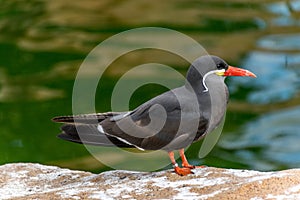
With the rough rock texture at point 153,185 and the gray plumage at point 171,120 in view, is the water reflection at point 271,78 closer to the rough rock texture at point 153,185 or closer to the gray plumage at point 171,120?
the rough rock texture at point 153,185

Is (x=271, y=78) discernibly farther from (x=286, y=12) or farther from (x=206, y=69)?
(x=206, y=69)

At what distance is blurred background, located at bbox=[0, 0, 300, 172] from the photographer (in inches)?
214

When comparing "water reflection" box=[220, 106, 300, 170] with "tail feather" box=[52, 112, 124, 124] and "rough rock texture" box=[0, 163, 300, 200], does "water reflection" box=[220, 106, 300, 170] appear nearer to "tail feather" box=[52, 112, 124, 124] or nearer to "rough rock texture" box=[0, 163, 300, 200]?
"rough rock texture" box=[0, 163, 300, 200]

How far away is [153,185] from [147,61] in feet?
14.2

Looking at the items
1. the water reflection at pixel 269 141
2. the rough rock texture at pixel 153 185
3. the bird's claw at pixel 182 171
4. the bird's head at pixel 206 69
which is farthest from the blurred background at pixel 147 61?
the bird's head at pixel 206 69

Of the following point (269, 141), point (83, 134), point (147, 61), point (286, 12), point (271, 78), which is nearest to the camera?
point (83, 134)

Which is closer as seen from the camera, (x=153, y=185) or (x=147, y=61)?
(x=153, y=185)

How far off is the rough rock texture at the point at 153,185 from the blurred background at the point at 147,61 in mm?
1959

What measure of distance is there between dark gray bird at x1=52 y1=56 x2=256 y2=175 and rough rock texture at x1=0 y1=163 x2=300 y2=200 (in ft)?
0.43

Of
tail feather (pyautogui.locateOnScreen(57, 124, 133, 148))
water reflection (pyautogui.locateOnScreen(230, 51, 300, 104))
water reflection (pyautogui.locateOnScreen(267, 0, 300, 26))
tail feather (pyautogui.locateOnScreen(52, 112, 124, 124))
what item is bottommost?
water reflection (pyautogui.locateOnScreen(230, 51, 300, 104))

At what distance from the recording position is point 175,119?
277 centimetres

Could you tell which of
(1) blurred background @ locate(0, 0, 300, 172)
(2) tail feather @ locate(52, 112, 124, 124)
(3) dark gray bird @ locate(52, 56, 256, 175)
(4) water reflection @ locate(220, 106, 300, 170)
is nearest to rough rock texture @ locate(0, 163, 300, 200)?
(3) dark gray bird @ locate(52, 56, 256, 175)

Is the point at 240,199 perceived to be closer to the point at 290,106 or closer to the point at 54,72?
the point at 290,106

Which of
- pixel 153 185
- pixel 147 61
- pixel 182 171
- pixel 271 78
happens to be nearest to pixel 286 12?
pixel 271 78
